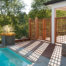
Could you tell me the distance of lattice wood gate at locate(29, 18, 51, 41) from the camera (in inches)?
486

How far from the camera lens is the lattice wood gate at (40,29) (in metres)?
12.3

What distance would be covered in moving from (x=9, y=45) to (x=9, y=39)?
512 mm

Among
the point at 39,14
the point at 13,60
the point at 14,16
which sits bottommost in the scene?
the point at 13,60

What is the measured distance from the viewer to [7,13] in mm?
15383

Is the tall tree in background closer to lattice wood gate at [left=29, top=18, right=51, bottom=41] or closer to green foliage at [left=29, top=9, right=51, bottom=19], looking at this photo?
green foliage at [left=29, top=9, right=51, bottom=19]

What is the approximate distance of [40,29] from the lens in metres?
13.0

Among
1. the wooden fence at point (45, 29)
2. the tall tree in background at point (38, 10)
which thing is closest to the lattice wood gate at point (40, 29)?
the wooden fence at point (45, 29)

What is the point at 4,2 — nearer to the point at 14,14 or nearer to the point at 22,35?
the point at 14,14

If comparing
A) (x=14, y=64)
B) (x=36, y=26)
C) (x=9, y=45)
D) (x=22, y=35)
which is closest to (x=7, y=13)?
(x=22, y=35)

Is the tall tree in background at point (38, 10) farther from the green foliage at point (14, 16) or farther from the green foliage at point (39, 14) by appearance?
the green foliage at point (14, 16)

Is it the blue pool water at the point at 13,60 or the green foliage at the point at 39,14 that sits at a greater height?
the green foliage at the point at 39,14

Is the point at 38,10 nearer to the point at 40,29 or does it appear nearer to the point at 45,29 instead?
the point at 40,29

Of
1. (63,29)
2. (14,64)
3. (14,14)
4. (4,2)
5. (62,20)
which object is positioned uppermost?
(4,2)

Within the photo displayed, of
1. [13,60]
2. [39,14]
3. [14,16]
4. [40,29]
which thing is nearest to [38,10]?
[39,14]
